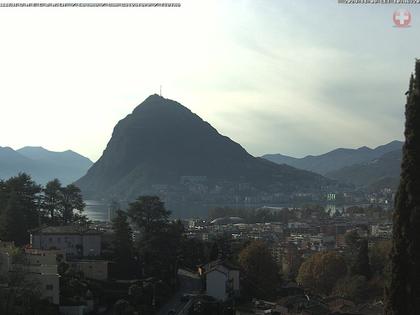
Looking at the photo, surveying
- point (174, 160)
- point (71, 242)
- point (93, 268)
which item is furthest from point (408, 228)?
point (174, 160)

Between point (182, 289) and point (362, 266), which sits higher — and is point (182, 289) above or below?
below

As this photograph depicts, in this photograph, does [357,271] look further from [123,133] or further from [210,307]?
[123,133]

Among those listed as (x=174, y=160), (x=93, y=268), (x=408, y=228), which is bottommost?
(x=93, y=268)

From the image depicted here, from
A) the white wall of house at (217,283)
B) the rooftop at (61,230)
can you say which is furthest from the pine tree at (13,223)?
the white wall of house at (217,283)

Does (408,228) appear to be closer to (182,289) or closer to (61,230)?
(182,289)

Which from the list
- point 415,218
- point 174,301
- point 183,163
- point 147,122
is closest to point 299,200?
point 183,163

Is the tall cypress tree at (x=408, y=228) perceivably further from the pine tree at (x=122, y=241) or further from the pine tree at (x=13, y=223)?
the pine tree at (x=13, y=223)
